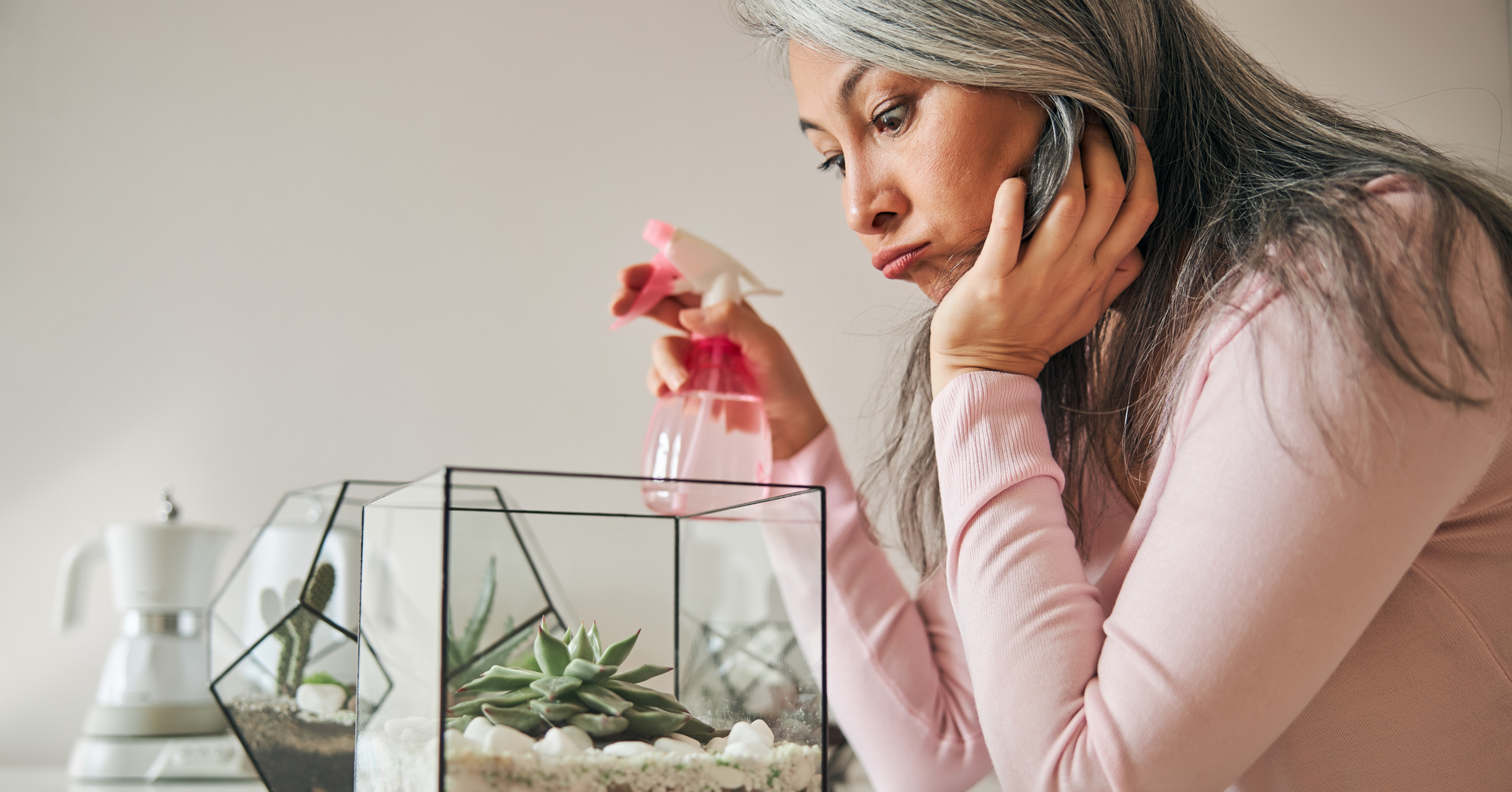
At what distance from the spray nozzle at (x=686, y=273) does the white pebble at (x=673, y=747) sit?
37 centimetres

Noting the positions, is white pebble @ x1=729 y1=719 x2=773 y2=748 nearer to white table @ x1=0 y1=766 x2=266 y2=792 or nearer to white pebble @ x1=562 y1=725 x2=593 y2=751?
white pebble @ x1=562 y1=725 x2=593 y2=751

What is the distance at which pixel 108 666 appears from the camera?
3.26 ft

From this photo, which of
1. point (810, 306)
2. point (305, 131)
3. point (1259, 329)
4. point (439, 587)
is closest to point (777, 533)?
point (439, 587)

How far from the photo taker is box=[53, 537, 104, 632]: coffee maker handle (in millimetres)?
1052

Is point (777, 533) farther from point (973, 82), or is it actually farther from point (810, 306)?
point (810, 306)

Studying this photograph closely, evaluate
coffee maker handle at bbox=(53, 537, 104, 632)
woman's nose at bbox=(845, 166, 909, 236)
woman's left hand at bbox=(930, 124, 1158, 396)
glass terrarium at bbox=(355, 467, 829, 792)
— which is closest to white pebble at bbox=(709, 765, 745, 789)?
glass terrarium at bbox=(355, 467, 829, 792)

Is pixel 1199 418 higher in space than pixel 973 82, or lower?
lower

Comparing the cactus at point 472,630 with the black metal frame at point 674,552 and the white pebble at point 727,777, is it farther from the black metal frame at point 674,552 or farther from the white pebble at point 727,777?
the white pebble at point 727,777

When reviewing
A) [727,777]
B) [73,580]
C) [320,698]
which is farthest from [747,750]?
[73,580]

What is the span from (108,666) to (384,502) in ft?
2.57

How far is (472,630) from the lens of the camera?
392 millimetres

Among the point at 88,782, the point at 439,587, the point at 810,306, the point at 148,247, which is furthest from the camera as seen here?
the point at 810,306

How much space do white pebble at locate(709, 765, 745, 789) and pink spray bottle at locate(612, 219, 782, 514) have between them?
0.29 meters

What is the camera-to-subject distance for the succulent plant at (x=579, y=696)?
38 centimetres
